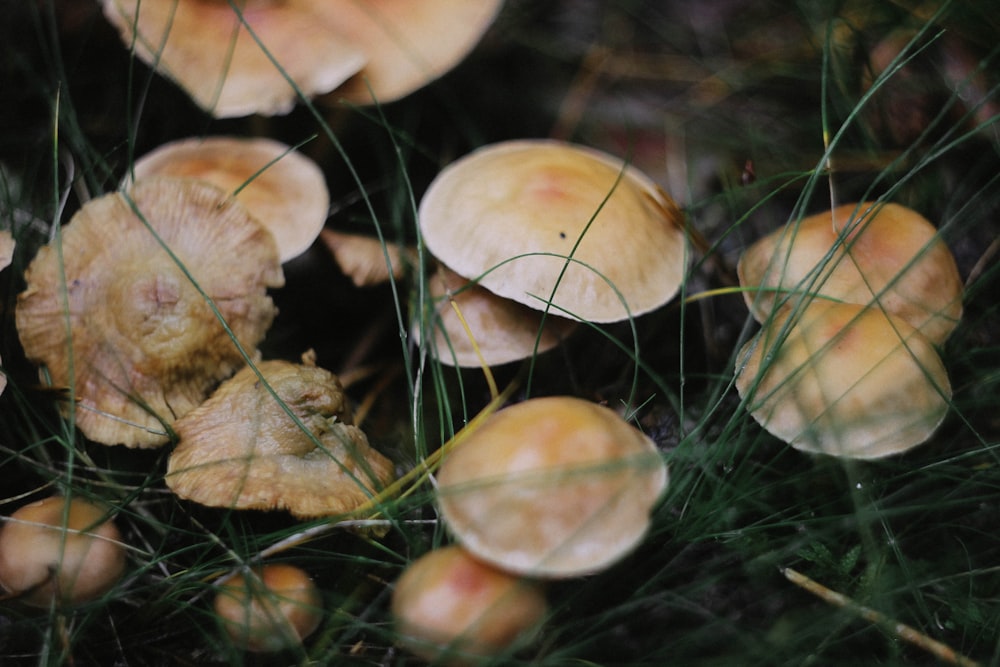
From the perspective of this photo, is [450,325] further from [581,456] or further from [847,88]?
[847,88]

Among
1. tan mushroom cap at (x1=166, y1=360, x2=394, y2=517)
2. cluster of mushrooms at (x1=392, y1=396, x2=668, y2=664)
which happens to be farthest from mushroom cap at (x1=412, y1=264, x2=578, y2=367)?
cluster of mushrooms at (x1=392, y1=396, x2=668, y2=664)

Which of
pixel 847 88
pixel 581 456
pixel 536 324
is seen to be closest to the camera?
pixel 581 456

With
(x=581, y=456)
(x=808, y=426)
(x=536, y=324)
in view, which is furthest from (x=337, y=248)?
(x=808, y=426)

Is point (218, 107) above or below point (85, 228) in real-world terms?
above

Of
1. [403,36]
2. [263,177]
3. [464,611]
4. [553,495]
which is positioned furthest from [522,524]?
[403,36]

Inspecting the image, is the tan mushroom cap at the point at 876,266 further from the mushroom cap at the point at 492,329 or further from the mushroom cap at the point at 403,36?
the mushroom cap at the point at 403,36

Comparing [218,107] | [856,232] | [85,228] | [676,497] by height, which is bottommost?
[676,497]
